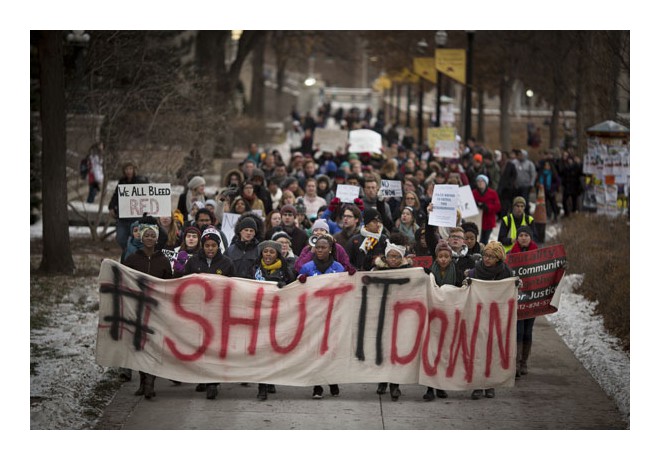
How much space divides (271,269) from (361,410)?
1.50 m

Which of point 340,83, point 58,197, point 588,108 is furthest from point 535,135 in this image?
point 340,83

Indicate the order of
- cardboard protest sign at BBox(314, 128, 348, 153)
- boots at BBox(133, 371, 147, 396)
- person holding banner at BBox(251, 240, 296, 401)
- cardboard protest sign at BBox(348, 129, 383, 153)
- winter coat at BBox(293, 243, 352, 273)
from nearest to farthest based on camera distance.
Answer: person holding banner at BBox(251, 240, 296, 401) < boots at BBox(133, 371, 147, 396) < winter coat at BBox(293, 243, 352, 273) < cardboard protest sign at BBox(348, 129, 383, 153) < cardboard protest sign at BBox(314, 128, 348, 153)

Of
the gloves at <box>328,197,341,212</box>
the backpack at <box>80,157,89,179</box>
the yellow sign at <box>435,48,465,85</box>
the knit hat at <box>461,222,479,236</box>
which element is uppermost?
the yellow sign at <box>435,48,465,85</box>

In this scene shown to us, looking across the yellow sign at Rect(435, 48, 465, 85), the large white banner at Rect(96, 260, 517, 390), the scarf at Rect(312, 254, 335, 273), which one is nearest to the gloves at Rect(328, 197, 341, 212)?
the scarf at Rect(312, 254, 335, 273)

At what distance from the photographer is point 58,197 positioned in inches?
700

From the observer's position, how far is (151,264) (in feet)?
35.6

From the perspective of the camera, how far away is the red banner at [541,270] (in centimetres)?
1165

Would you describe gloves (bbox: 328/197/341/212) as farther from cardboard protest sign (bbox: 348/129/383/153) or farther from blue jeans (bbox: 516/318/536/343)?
cardboard protest sign (bbox: 348/129/383/153)

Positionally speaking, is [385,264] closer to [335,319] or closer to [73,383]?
[335,319]

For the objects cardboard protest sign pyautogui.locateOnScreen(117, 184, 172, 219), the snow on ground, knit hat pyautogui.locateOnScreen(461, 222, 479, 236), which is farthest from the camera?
cardboard protest sign pyautogui.locateOnScreen(117, 184, 172, 219)

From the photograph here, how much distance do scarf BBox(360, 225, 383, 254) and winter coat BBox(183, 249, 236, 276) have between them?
6.19ft

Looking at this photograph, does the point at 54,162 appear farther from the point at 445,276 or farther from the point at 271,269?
the point at 445,276

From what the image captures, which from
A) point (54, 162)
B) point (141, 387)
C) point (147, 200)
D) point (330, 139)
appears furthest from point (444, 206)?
point (330, 139)

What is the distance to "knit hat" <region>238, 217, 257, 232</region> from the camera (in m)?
11.5
